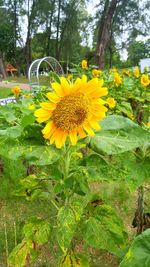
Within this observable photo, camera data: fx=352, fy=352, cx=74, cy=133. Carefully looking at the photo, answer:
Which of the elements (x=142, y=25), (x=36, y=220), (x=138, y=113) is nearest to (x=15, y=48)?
(x=142, y=25)

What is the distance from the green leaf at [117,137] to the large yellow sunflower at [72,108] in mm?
153

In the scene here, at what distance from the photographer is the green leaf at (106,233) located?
55.4 inches

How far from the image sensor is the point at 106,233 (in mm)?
1421

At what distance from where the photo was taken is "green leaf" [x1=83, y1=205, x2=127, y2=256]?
4.61 feet

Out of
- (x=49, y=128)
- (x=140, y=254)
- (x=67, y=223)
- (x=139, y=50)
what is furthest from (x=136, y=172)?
(x=139, y=50)

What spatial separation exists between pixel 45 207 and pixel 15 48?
28351mm

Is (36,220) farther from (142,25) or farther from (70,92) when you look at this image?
(142,25)

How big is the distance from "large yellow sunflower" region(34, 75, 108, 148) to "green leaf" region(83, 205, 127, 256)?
54cm

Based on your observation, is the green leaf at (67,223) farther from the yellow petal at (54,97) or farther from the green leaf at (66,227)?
the yellow petal at (54,97)

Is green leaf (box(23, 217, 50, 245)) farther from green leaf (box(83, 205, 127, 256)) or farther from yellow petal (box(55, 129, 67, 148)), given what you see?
yellow petal (box(55, 129, 67, 148))

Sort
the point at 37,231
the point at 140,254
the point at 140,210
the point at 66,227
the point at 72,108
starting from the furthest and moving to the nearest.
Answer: the point at 140,210
the point at 37,231
the point at 66,227
the point at 72,108
the point at 140,254

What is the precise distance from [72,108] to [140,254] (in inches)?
17.1

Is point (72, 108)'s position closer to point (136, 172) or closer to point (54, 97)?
point (54, 97)

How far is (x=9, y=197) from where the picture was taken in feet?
9.09
